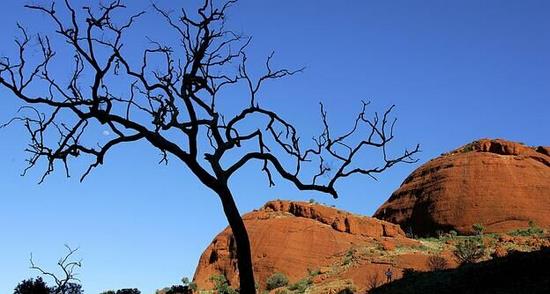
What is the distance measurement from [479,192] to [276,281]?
25.2 meters

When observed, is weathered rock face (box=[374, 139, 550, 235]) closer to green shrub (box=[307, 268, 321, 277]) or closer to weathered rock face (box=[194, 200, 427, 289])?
weathered rock face (box=[194, 200, 427, 289])

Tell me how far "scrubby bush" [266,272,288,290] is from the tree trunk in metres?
38.7

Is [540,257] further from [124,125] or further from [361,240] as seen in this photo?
[361,240]

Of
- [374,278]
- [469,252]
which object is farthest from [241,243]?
[469,252]

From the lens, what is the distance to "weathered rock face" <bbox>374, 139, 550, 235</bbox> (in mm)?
60500

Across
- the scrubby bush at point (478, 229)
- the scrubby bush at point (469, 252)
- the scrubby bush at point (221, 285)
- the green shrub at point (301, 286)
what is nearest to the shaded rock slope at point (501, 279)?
the scrubby bush at point (469, 252)

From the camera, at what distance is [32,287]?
14953 mm

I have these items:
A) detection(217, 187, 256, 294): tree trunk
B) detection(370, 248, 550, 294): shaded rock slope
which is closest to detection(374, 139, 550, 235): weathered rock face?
detection(370, 248, 550, 294): shaded rock slope

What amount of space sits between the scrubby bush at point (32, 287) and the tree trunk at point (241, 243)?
6.61 metres

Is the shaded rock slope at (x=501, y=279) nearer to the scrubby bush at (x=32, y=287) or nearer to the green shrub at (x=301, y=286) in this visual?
the scrubby bush at (x=32, y=287)

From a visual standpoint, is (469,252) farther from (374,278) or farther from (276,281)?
(276,281)

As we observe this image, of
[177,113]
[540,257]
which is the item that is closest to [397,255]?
[540,257]

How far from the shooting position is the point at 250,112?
1276 centimetres

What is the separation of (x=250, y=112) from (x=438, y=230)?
2083 inches
